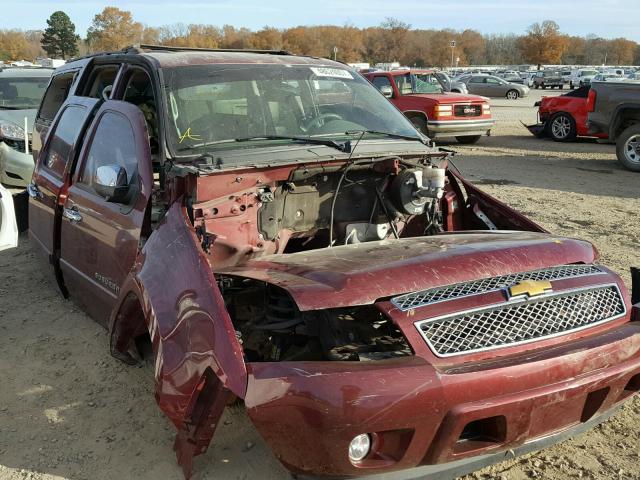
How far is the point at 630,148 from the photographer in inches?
455

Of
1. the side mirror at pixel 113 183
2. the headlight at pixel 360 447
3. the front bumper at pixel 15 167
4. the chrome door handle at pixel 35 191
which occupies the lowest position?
the front bumper at pixel 15 167

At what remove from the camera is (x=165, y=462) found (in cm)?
307

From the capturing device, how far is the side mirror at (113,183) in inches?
135

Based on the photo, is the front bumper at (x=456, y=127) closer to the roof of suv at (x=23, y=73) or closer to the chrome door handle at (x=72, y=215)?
the roof of suv at (x=23, y=73)

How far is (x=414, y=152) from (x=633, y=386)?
1745 millimetres

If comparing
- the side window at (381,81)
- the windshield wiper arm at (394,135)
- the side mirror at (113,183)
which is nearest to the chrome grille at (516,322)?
the windshield wiper arm at (394,135)

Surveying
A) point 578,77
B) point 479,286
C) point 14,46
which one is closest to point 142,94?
point 479,286

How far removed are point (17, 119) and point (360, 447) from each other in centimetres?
949

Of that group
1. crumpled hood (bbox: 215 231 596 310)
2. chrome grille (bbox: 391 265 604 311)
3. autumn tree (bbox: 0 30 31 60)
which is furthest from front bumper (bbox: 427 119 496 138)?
autumn tree (bbox: 0 30 31 60)

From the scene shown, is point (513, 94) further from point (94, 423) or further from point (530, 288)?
point (94, 423)

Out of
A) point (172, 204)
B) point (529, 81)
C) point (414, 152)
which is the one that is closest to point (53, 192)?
point (172, 204)

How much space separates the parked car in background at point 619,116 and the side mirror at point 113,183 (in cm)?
1030

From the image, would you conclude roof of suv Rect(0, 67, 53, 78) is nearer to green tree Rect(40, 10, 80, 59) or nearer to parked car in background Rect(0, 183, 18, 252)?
parked car in background Rect(0, 183, 18, 252)

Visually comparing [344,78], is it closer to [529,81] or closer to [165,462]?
[165,462]
